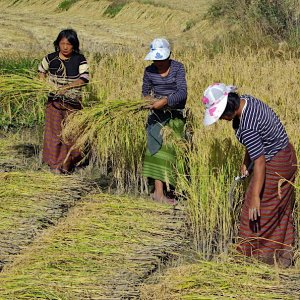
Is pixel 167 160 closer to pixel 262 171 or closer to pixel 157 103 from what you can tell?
pixel 157 103

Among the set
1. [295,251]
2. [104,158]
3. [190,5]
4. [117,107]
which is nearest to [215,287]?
[295,251]

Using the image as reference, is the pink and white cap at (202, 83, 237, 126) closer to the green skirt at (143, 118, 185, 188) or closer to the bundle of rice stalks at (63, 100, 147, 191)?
the bundle of rice stalks at (63, 100, 147, 191)

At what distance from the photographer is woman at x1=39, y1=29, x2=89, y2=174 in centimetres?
531

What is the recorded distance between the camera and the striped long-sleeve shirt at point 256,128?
353 cm

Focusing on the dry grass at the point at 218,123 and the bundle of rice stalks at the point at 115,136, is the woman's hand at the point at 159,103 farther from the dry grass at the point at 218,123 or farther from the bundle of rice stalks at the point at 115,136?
the dry grass at the point at 218,123

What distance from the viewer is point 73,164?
19.0ft

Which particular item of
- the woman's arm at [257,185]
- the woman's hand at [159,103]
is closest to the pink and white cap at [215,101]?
the woman's arm at [257,185]

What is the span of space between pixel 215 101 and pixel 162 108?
1259 millimetres

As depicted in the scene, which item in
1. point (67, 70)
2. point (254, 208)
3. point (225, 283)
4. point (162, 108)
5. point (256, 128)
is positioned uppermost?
point (67, 70)

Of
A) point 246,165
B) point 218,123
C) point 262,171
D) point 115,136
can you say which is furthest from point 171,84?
point 262,171

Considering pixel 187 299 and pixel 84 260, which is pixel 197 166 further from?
pixel 187 299

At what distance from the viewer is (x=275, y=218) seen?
12.4ft

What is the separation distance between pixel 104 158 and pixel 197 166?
1482 mm

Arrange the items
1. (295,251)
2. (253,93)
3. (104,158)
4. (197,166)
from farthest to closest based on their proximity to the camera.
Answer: (253,93), (104,158), (197,166), (295,251)
